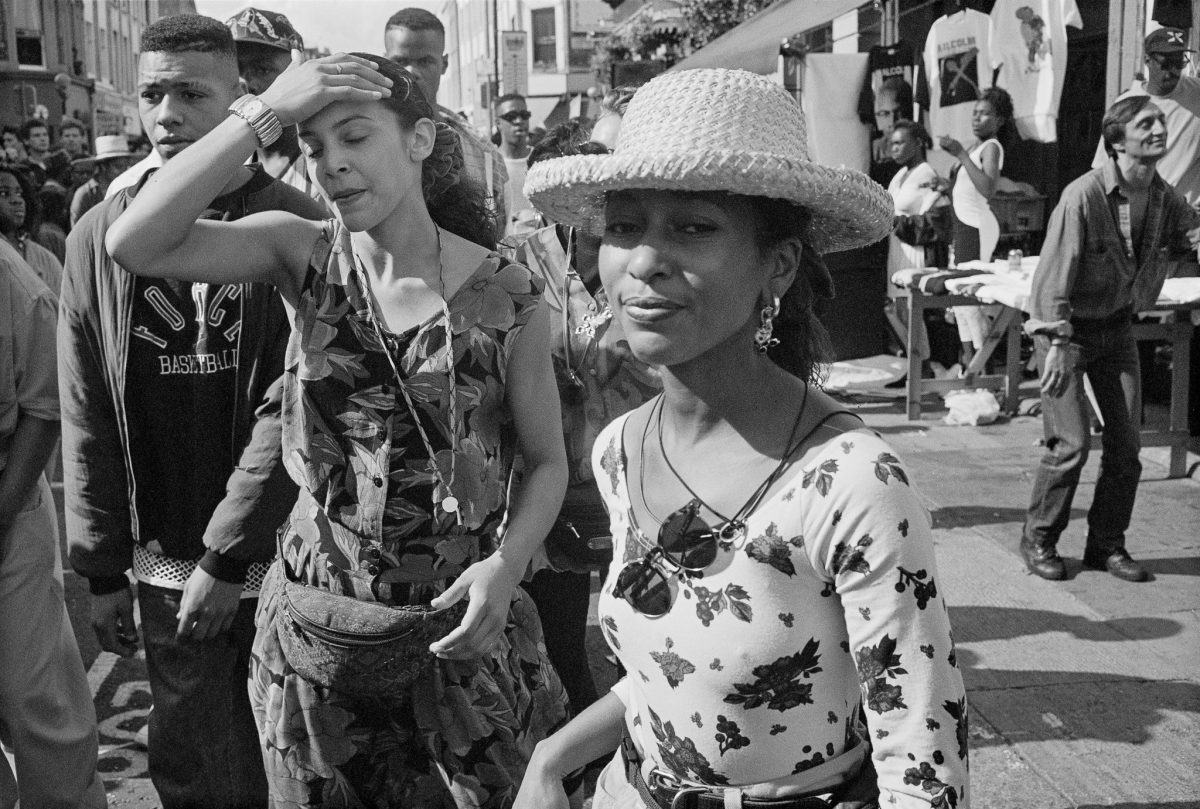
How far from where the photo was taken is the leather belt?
66.4 inches

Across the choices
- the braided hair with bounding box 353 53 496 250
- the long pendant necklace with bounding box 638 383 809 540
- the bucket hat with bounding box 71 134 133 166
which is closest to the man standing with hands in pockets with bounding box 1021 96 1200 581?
the braided hair with bounding box 353 53 496 250

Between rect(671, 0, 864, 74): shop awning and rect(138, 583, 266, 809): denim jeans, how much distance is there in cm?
963

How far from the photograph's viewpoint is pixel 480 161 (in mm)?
3721

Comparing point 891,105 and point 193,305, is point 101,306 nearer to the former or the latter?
point 193,305

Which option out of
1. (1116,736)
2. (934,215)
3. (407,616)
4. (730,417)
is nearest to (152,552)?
(407,616)

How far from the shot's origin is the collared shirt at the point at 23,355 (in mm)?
3252

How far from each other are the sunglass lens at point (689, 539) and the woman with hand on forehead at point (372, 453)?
2.18 ft

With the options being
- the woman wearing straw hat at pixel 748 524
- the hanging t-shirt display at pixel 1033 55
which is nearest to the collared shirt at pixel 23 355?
the woman wearing straw hat at pixel 748 524

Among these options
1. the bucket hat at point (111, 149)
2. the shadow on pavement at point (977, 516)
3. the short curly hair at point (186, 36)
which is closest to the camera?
the short curly hair at point (186, 36)

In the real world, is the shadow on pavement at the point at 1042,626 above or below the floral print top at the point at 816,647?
below

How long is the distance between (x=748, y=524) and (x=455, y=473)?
874 millimetres

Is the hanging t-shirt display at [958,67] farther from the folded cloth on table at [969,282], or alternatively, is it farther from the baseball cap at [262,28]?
the baseball cap at [262,28]

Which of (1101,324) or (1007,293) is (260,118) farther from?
(1007,293)

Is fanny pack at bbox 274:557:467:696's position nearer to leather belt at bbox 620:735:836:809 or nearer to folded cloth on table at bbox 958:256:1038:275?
leather belt at bbox 620:735:836:809
